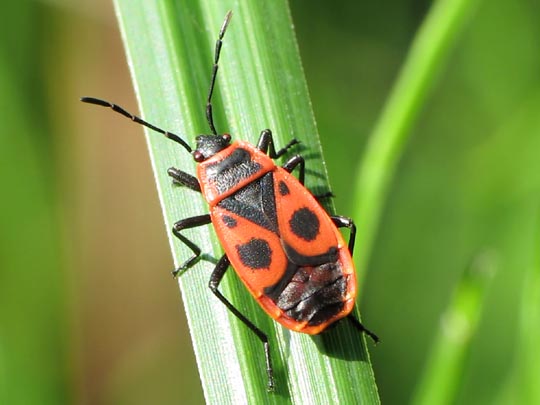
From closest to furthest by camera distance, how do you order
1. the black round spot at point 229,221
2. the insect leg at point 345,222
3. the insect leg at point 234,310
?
the insect leg at point 234,310
the black round spot at point 229,221
the insect leg at point 345,222

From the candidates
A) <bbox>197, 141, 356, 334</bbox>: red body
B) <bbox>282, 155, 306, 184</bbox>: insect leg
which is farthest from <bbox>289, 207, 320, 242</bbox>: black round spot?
<bbox>282, 155, 306, 184</bbox>: insect leg

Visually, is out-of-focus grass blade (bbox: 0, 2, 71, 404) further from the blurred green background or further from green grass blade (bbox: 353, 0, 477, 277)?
green grass blade (bbox: 353, 0, 477, 277)

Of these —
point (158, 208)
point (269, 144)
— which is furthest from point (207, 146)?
point (158, 208)

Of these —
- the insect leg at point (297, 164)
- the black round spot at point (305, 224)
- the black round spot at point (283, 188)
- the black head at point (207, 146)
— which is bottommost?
the black round spot at point (305, 224)

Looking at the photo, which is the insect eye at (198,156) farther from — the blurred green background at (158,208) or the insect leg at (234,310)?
the blurred green background at (158,208)

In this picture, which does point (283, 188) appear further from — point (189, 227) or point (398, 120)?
point (398, 120)

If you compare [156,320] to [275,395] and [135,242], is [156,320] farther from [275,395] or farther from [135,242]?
[275,395]

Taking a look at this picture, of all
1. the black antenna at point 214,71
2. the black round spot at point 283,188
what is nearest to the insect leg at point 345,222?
the black round spot at point 283,188
